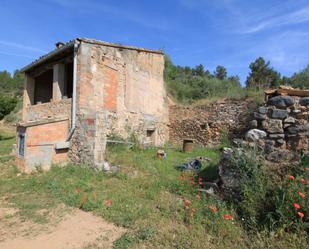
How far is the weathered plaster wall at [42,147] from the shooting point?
7906 mm

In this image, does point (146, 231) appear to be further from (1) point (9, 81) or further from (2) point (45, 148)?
(1) point (9, 81)

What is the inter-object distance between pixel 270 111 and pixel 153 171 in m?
3.96

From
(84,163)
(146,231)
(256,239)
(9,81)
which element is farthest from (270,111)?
(9,81)

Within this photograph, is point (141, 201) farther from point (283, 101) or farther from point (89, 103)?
point (89, 103)

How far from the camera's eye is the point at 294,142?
5586mm

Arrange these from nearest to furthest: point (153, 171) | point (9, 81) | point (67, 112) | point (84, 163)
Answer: point (153, 171) → point (84, 163) → point (67, 112) → point (9, 81)

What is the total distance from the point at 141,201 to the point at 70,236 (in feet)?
5.77

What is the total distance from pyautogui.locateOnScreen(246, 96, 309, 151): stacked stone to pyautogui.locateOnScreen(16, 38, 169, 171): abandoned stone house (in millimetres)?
5170

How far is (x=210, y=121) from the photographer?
12.7m

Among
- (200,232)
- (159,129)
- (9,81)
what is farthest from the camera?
(9,81)

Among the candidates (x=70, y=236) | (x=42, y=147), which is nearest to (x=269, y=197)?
(x=70, y=236)


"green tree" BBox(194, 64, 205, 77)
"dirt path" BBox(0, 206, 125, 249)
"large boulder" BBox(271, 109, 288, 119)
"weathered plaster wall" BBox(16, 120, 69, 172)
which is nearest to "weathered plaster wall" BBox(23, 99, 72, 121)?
"weathered plaster wall" BBox(16, 120, 69, 172)

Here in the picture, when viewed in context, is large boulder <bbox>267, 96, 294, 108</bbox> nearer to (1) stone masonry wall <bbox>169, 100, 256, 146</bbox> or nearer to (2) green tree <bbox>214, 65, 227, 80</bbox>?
(1) stone masonry wall <bbox>169, 100, 256, 146</bbox>

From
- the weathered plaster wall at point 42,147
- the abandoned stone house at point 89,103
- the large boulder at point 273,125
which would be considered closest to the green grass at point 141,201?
the weathered plaster wall at point 42,147
